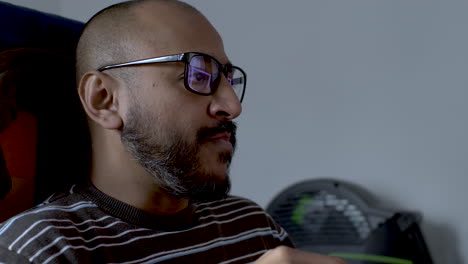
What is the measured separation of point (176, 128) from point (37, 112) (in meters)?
0.28

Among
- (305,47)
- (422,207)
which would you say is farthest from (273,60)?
(422,207)

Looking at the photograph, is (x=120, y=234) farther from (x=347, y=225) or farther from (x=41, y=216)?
(x=347, y=225)

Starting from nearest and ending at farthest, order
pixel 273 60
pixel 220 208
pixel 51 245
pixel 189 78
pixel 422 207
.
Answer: pixel 51 245
pixel 189 78
pixel 220 208
pixel 422 207
pixel 273 60

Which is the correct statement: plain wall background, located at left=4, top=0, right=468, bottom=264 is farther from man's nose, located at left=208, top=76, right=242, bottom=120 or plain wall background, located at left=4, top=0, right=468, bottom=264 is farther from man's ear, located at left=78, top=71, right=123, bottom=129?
man's ear, located at left=78, top=71, right=123, bottom=129

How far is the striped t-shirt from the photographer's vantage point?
755mm

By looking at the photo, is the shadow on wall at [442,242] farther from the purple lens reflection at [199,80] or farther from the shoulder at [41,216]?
the shoulder at [41,216]

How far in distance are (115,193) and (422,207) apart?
1.12 metres

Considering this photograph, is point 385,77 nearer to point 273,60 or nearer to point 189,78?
point 273,60

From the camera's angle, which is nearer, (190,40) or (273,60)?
(190,40)

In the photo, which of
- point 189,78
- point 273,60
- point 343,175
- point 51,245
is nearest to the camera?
point 51,245

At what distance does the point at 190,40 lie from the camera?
928mm

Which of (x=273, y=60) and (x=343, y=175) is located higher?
(x=273, y=60)

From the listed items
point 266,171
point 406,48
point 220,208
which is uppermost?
point 406,48

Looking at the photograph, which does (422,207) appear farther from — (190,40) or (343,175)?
(190,40)
